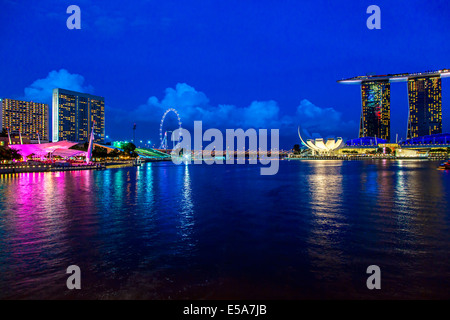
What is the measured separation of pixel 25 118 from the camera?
181250mm

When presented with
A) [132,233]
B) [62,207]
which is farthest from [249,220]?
[62,207]

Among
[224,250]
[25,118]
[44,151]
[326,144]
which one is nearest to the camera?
[224,250]

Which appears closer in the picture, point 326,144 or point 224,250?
point 224,250

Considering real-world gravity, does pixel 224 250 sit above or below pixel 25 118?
below

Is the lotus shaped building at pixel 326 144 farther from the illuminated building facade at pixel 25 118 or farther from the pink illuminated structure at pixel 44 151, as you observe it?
the illuminated building facade at pixel 25 118

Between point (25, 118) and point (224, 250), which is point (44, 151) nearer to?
point (224, 250)

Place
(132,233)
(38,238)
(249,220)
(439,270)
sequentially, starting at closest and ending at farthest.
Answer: (439,270), (38,238), (132,233), (249,220)

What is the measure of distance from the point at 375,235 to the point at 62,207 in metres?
15.9

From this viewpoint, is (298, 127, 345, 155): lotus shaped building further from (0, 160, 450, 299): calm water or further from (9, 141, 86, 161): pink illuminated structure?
(0, 160, 450, 299): calm water

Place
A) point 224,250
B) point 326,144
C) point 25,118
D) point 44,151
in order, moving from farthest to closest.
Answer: point 25,118 < point 326,144 < point 44,151 < point 224,250

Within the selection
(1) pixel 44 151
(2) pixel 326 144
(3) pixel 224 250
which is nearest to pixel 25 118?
(1) pixel 44 151
